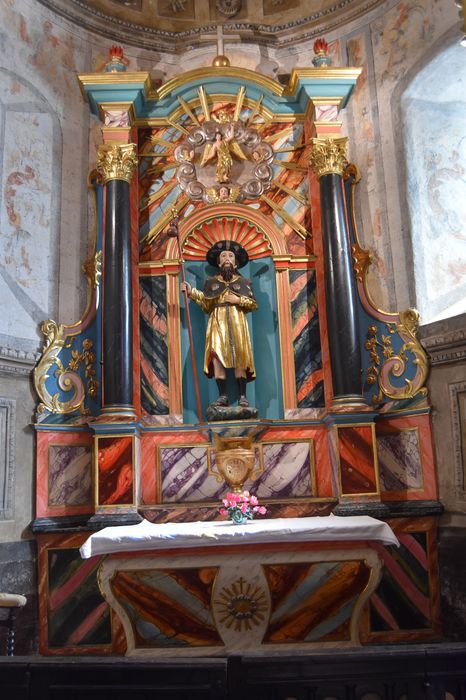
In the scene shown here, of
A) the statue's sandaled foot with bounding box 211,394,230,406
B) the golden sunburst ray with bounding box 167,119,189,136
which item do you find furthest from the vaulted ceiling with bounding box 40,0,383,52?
the statue's sandaled foot with bounding box 211,394,230,406

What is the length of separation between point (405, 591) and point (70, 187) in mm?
5500

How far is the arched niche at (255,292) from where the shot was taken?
25.2 feet

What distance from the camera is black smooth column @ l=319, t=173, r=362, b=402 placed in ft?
23.2

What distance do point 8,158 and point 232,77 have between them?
2713 mm

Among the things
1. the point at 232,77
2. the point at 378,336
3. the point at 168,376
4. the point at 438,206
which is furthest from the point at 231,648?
the point at 232,77

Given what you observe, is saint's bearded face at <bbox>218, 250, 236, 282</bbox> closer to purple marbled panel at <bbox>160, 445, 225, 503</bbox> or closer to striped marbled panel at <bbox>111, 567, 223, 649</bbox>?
purple marbled panel at <bbox>160, 445, 225, 503</bbox>

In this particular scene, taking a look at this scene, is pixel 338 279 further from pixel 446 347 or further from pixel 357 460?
pixel 357 460

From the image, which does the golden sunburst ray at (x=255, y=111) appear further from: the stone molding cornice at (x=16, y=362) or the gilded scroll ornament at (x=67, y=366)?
the stone molding cornice at (x=16, y=362)

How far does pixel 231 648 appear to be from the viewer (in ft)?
18.7

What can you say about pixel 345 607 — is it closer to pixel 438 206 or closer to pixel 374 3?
pixel 438 206

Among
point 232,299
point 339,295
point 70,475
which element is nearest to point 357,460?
point 339,295

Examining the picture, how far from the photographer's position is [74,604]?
6.68m

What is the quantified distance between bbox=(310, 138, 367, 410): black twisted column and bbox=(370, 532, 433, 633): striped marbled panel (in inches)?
56.9

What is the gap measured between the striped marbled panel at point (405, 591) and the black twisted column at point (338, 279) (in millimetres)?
1445
